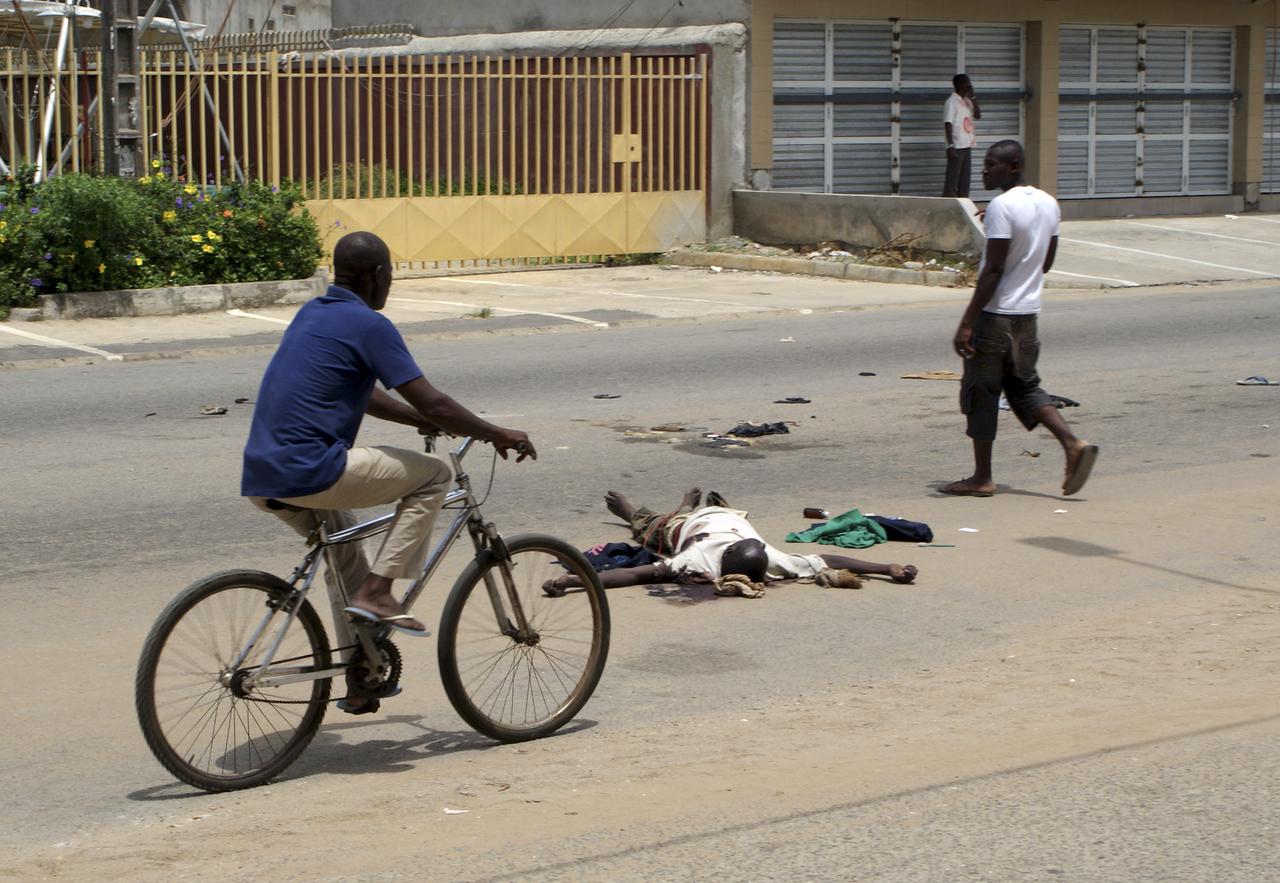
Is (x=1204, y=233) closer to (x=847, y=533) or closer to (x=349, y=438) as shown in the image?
(x=847, y=533)

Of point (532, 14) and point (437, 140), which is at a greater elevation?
point (532, 14)

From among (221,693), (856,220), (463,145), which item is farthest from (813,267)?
(221,693)

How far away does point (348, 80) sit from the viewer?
21141 mm

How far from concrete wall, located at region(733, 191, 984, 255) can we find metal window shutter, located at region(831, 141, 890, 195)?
2.75 m

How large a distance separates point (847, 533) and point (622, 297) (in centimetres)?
1153

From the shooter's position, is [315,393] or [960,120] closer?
[315,393]

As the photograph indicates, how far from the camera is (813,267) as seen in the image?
22031 millimetres

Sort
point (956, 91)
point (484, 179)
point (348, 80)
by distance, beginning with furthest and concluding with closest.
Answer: point (956, 91) < point (484, 179) < point (348, 80)

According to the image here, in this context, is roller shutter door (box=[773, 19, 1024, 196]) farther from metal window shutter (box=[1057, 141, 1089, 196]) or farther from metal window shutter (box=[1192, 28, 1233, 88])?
metal window shutter (box=[1192, 28, 1233, 88])

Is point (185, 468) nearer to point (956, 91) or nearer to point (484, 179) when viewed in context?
point (484, 179)

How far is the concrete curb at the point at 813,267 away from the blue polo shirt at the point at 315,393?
16.3 metres

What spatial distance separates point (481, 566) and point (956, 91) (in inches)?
828

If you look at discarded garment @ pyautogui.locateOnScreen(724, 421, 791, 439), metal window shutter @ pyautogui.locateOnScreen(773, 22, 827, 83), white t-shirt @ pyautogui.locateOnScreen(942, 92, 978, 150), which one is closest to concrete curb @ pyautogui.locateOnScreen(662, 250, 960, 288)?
metal window shutter @ pyautogui.locateOnScreen(773, 22, 827, 83)

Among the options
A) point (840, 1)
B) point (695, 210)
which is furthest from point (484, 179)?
point (840, 1)
